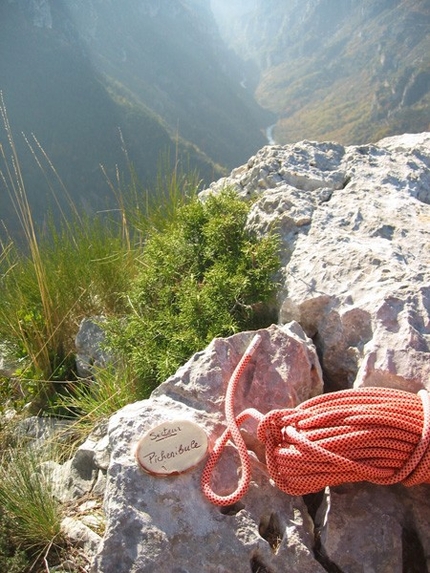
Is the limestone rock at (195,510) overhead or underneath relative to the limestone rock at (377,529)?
overhead

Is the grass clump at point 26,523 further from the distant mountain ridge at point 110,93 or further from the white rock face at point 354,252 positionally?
the distant mountain ridge at point 110,93

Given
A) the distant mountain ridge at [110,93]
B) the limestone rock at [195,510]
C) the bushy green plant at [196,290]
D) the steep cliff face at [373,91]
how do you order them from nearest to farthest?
the limestone rock at [195,510], the bushy green plant at [196,290], the distant mountain ridge at [110,93], the steep cliff face at [373,91]

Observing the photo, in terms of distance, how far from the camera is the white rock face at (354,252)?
231 cm

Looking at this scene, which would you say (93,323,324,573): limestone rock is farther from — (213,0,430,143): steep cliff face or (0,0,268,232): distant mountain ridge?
(213,0,430,143): steep cliff face

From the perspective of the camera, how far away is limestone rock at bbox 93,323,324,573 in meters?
1.78

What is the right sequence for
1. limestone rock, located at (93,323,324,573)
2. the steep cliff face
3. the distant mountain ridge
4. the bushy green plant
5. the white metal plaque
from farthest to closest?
the steep cliff face
the distant mountain ridge
the bushy green plant
the white metal plaque
limestone rock, located at (93,323,324,573)

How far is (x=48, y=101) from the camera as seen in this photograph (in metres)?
92.0

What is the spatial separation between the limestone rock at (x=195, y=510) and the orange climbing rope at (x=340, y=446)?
9cm

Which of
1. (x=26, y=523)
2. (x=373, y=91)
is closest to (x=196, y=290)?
(x=26, y=523)

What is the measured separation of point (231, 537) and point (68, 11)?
145151 millimetres

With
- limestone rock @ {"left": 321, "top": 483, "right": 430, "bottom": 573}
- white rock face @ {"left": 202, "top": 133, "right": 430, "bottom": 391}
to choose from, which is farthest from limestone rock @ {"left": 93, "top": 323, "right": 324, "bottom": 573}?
white rock face @ {"left": 202, "top": 133, "right": 430, "bottom": 391}

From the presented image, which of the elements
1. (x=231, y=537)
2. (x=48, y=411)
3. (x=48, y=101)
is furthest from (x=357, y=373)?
(x=48, y=101)

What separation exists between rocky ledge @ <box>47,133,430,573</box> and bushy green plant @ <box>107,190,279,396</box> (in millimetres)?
205

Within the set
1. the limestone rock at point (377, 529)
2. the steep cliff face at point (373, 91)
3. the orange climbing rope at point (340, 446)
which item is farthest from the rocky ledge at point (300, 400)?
the steep cliff face at point (373, 91)
